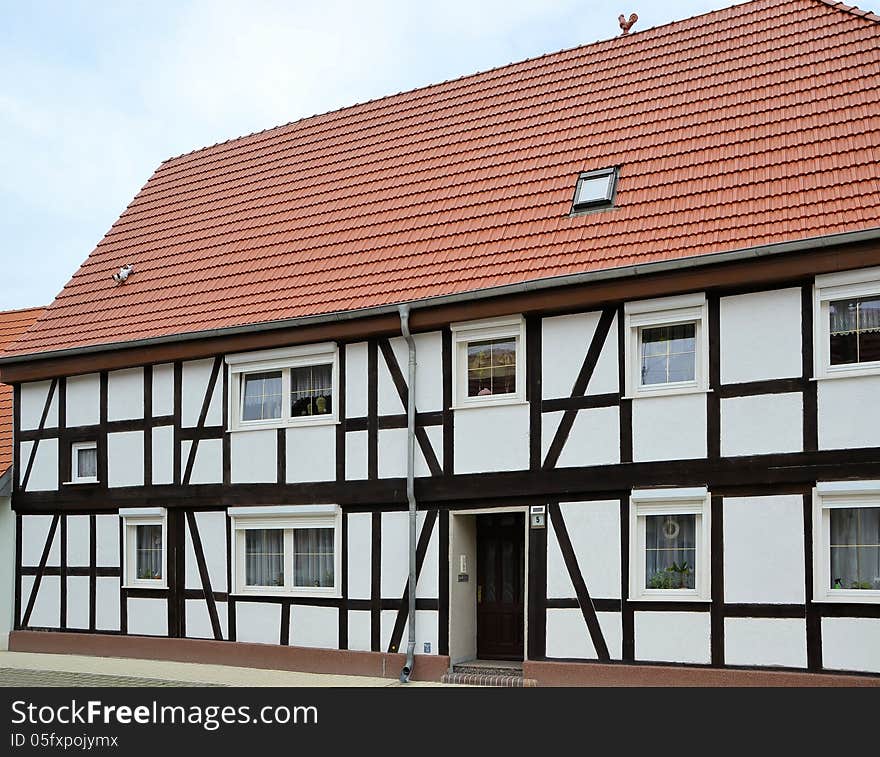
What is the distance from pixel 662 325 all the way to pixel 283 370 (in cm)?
575

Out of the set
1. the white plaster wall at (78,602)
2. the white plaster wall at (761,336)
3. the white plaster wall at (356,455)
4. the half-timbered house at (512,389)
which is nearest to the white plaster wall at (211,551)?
the half-timbered house at (512,389)

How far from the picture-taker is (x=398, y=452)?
54.0ft

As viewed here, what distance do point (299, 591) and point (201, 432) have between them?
9.73 ft

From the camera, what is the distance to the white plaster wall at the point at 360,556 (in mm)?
16578

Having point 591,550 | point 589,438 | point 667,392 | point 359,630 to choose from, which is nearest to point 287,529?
point 359,630

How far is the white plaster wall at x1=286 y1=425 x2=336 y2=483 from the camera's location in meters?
17.1

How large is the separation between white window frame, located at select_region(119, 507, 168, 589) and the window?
7.68m

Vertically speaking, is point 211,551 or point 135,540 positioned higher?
point 135,540

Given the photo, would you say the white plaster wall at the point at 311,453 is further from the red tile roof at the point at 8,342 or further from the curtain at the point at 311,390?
the red tile roof at the point at 8,342

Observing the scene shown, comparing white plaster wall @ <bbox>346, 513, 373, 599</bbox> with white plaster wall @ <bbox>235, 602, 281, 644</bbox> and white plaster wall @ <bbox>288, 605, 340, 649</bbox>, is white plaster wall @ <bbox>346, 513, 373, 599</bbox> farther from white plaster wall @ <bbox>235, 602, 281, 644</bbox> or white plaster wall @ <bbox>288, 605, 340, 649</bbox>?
white plaster wall @ <bbox>235, 602, 281, 644</bbox>

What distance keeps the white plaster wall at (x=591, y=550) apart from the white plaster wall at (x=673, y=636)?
50 cm

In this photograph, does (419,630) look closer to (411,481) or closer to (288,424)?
(411,481)

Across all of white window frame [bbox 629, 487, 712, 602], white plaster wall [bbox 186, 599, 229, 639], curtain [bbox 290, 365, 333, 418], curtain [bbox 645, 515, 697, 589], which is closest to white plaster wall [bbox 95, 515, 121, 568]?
white plaster wall [bbox 186, 599, 229, 639]
